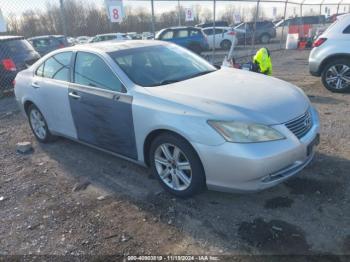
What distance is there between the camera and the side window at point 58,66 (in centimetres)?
460

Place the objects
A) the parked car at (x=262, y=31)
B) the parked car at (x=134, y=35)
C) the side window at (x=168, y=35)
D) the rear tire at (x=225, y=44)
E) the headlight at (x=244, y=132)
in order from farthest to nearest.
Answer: the parked car at (x=262, y=31), the rear tire at (x=225, y=44), the parked car at (x=134, y=35), the side window at (x=168, y=35), the headlight at (x=244, y=132)

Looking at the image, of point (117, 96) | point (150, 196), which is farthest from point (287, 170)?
point (117, 96)

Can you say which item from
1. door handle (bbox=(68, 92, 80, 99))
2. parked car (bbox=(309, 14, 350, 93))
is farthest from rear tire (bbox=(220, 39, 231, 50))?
door handle (bbox=(68, 92, 80, 99))

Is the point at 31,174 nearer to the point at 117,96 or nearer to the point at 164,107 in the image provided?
the point at 117,96

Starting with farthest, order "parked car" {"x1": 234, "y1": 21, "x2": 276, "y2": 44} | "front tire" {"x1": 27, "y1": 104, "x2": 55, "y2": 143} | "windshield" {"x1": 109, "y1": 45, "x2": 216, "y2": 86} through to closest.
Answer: "parked car" {"x1": 234, "y1": 21, "x2": 276, "y2": 44} < "front tire" {"x1": 27, "y1": 104, "x2": 55, "y2": 143} < "windshield" {"x1": 109, "y1": 45, "x2": 216, "y2": 86}

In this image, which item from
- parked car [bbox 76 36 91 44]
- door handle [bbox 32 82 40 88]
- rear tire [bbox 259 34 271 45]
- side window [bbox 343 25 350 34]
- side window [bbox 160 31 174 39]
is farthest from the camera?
rear tire [bbox 259 34 271 45]

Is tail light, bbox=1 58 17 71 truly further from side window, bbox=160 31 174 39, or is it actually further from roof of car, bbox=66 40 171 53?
side window, bbox=160 31 174 39

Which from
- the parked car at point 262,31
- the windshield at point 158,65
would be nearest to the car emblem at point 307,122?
the windshield at point 158,65

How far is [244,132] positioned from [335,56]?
5465mm

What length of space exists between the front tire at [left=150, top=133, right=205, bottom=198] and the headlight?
0.38 m

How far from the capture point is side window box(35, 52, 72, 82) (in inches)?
181

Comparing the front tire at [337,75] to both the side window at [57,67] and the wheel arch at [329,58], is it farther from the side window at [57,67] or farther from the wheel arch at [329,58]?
the side window at [57,67]

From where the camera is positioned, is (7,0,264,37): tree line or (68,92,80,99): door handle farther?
(7,0,264,37): tree line

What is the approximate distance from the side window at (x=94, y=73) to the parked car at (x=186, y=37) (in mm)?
13242
